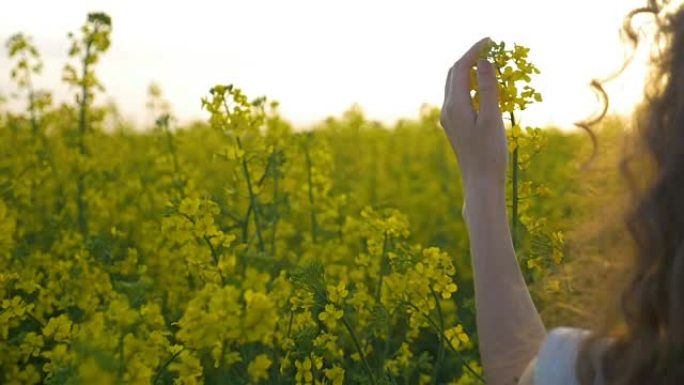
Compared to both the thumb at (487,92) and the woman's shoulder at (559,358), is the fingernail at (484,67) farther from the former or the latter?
the woman's shoulder at (559,358)

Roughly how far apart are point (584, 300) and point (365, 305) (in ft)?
5.43

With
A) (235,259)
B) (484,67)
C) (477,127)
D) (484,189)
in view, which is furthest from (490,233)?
(235,259)

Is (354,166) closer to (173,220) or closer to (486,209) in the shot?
(173,220)

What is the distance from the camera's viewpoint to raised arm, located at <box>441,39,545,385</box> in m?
2.13

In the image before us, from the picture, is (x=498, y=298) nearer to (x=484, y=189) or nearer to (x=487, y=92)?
(x=484, y=189)

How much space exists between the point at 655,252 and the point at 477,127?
1.59 ft

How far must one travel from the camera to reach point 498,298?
7.04 ft

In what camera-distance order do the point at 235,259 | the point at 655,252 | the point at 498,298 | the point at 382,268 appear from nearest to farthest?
the point at 655,252 < the point at 498,298 < the point at 235,259 < the point at 382,268

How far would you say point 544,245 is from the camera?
3.08m

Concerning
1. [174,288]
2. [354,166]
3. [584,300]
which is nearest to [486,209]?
[584,300]

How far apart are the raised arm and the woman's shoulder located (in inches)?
7.6

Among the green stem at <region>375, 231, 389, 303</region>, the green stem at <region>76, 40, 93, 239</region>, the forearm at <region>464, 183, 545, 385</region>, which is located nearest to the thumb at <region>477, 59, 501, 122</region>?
the forearm at <region>464, 183, 545, 385</region>

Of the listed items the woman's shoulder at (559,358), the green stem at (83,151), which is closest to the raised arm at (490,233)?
the woman's shoulder at (559,358)

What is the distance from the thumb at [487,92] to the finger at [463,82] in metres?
0.02
